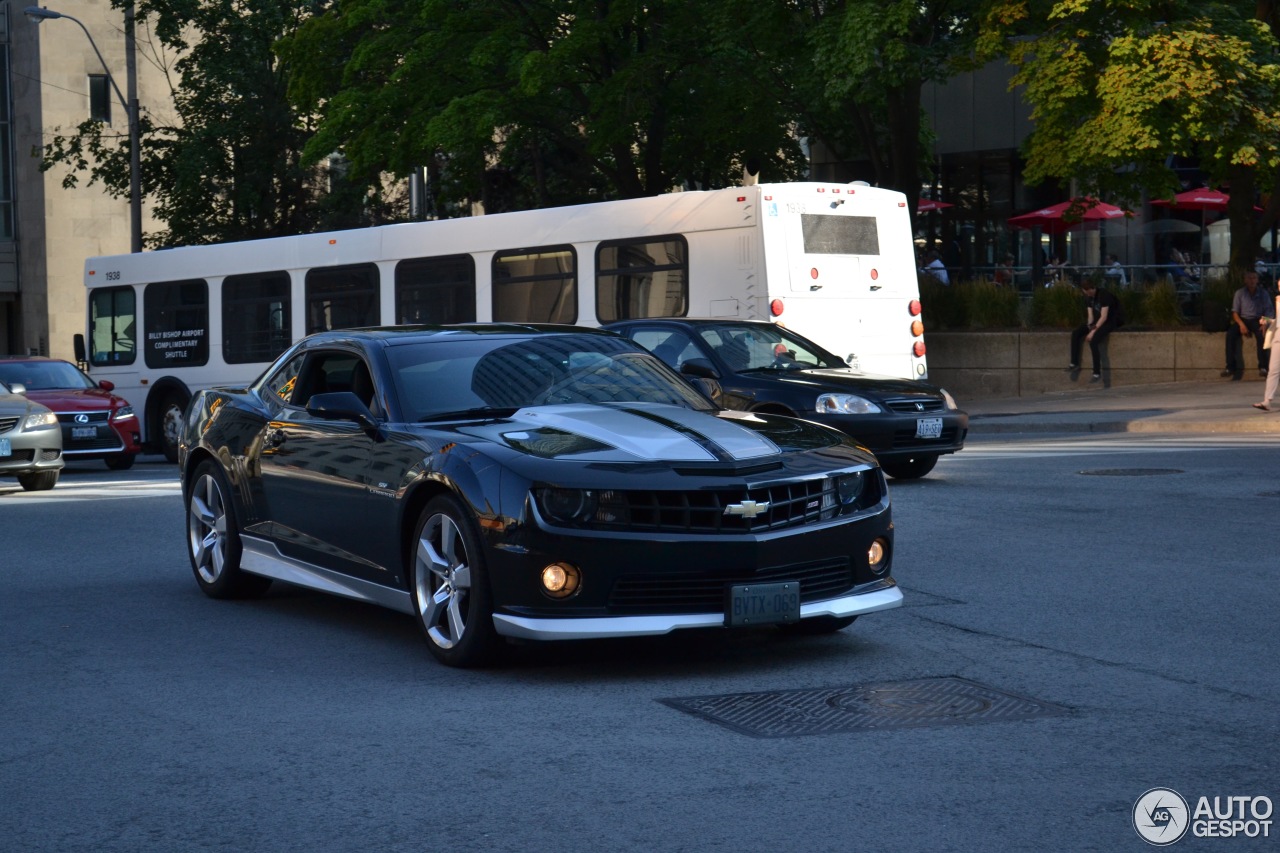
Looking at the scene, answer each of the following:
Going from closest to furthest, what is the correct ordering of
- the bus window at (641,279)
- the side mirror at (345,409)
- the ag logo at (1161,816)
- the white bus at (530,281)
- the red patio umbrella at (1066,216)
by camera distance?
the ag logo at (1161,816)
the side mirror at (345,409)
the white bus at (530,281)
the bus window at (641,279)
the red patio umbrella at (1066,216)

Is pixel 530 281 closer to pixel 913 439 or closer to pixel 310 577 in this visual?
pixel 913 439

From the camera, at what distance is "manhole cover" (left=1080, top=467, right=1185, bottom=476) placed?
50.2ft

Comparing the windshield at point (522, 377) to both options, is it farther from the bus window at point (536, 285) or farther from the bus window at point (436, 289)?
the bus window at point (436, 289)

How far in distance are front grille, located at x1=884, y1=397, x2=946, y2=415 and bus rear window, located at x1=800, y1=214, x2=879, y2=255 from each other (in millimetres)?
4935

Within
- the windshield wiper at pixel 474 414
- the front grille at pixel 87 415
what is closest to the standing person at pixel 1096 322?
the front grille at pixel 87 415

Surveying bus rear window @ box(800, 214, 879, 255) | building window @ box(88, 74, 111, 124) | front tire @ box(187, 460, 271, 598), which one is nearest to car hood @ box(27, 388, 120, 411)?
bus rear window @ box(800, 214, 879, 255)

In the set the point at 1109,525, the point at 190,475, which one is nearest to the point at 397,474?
the point at 190,475

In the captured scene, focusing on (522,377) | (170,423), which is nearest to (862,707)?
(522,377)

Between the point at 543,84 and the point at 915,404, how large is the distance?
49.6 ft

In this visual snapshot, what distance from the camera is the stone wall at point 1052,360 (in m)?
27.2

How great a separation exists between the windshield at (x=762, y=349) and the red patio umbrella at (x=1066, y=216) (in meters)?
13.8

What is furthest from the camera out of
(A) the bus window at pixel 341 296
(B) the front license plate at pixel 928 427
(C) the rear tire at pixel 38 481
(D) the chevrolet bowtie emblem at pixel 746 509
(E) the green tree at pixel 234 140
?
(E) the green tree at pixel 234 140

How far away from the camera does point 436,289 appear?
23.0 metres

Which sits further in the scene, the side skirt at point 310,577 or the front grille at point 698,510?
the side skirt at point 310,577
